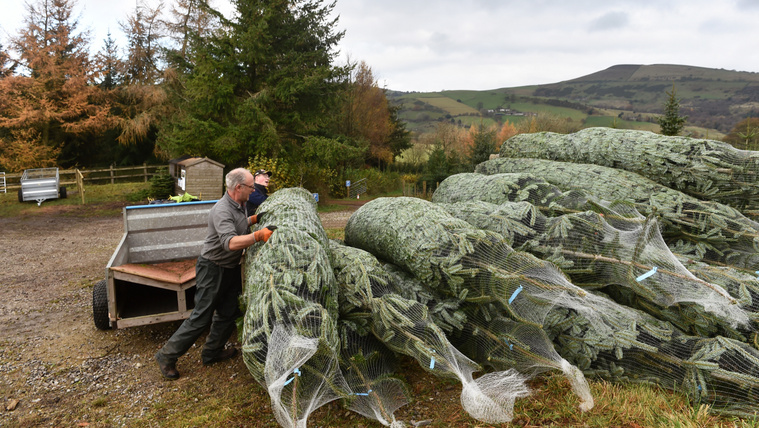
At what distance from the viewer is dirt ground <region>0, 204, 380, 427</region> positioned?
336 cm

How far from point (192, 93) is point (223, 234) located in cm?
1323

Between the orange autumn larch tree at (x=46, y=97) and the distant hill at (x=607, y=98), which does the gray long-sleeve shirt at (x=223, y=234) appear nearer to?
the orange autumn larch tree at (x=46, y=97)

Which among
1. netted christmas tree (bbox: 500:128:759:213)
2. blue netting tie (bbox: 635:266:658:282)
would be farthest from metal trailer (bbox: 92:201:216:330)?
netted christmas tree (bbox: 500:128:759:213)

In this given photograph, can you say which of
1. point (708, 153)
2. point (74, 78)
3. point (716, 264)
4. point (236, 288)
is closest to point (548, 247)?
point (716, 264)

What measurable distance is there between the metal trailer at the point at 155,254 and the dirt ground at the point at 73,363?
31cm

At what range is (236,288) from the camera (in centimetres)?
404

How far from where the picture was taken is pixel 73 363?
4203 mm

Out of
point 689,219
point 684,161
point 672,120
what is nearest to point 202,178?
point 684,161

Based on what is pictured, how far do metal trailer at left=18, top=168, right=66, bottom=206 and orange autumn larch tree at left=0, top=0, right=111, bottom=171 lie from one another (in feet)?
14.6

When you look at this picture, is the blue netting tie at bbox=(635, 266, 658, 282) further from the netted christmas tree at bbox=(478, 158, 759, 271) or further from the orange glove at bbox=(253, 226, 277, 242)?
the orange glove at bbox=(253, 226, 277, 242)

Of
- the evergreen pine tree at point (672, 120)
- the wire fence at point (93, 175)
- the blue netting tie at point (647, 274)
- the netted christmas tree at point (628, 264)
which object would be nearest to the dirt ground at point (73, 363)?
the netted christmas tree at point (628, 264)

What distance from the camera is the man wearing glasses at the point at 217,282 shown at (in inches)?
148

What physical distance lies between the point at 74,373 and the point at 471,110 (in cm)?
7966

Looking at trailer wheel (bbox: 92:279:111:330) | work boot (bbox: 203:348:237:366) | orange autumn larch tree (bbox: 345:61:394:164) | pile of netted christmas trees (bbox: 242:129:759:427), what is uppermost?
orange autumn larch tree (bbox: 345:61:394:164)
